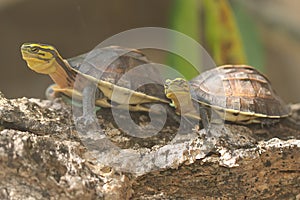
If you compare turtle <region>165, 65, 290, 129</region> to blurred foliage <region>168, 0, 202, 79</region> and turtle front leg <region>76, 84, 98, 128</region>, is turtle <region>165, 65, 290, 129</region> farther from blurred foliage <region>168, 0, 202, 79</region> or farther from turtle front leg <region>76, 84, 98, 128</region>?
blurred foliage <region>168, 0, 202, 79</region>

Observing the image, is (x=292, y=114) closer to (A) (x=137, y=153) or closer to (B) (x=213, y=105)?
(B) (x=213, y=105)

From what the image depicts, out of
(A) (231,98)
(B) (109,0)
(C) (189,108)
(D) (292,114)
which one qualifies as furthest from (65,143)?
(B) (109,0)

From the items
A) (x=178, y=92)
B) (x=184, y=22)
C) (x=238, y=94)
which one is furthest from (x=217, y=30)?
(x=178, y=92)

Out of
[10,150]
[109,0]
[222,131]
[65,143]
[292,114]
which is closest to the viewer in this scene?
[10,150]

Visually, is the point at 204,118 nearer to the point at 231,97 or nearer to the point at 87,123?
the point at 231,97

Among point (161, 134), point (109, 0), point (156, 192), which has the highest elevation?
point (109, 0)

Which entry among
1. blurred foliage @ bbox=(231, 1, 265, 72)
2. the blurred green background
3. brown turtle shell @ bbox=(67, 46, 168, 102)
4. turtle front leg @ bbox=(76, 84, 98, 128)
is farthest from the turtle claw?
the blurred green background

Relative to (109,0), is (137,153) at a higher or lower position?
lower

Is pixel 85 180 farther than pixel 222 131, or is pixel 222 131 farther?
pixel 222 131
